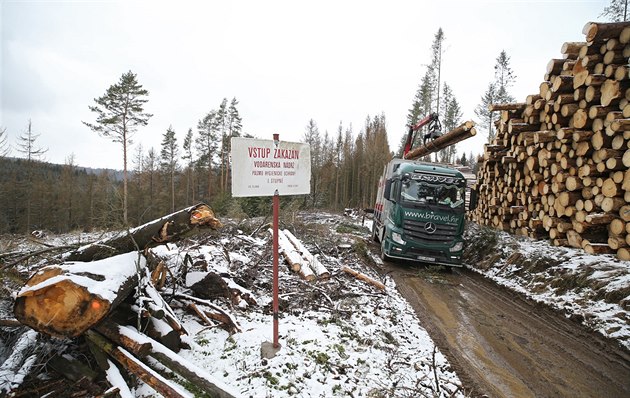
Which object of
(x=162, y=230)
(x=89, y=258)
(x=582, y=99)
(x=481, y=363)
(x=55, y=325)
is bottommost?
(x=481, y=363)

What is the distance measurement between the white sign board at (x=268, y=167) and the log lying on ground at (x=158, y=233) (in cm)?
75

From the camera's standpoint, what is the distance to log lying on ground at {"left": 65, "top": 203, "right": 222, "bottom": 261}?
388cm

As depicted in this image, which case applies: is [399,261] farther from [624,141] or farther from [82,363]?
[82,363]

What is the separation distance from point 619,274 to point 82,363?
812 cm

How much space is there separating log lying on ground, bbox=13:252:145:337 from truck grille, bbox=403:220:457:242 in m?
7.01

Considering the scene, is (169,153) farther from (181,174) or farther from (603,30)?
(603,30)

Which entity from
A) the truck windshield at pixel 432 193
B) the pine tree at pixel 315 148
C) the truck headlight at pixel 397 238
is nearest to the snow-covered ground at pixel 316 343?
the truck headlight at pixel 397 238

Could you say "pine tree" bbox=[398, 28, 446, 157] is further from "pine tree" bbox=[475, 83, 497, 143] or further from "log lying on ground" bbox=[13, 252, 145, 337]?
"log lying on ground" bbox=[13, 252, 145, 337]

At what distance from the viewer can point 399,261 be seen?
953cm

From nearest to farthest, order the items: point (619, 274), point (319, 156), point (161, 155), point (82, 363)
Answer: point (82, 363), point (619, 274), point (161, 155), point (319, 156)

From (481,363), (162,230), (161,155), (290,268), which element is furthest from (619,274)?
(161,155)

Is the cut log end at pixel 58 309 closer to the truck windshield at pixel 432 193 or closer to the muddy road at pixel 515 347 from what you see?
the muddy road at pixel 515 347

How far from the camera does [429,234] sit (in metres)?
8.29

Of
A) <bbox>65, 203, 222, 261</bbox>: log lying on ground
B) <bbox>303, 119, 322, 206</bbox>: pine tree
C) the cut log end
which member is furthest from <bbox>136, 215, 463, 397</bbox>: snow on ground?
<bbox>303, 119, 322, 206</bbox>: pine tree
